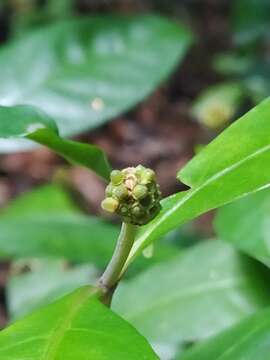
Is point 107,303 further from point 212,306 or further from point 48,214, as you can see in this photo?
point 48,214

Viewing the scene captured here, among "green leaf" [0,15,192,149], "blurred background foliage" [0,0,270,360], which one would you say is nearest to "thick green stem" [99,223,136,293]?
"blurred background foliage" [0,0,270,360]

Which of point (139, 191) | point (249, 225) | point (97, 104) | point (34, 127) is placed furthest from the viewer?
point (97, 104)

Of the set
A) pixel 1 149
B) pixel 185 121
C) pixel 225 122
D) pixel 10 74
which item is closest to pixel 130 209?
pixel 1 149

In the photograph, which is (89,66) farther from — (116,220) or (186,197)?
(116,220)

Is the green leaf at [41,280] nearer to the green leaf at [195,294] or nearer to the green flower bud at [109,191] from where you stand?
the green leaf at [195,294]

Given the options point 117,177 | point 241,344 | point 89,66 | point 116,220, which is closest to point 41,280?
point 89,66

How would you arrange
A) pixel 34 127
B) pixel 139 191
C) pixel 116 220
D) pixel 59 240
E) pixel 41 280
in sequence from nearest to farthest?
pixel 139 191, pixel 34 127, pixel 59 240, pixel 41 280, pixel 116 220
